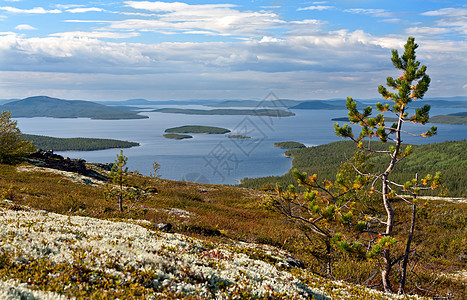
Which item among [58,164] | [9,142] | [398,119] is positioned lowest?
[58,164]

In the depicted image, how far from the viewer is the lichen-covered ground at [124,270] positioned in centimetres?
554

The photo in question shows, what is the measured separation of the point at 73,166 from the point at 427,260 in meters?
43.4

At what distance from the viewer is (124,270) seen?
641 cm

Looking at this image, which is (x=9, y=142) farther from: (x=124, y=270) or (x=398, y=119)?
(x=398, y=119)

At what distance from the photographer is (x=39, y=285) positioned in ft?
17.5

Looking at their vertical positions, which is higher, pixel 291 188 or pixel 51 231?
pixel 291 188

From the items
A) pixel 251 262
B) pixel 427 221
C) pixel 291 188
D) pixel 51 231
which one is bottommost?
pixel 427 221

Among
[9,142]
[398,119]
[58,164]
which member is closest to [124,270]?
[398,119]

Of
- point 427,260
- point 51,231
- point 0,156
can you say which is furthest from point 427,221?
point 0,156

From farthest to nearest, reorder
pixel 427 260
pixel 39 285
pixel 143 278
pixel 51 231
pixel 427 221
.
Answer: pixel 427 221
pixel 427 260
pixel 51 231
pixel 143 278
pixel 39 285

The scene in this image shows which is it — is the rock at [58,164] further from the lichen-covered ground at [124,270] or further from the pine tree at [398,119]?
the pine tree at [398,119]

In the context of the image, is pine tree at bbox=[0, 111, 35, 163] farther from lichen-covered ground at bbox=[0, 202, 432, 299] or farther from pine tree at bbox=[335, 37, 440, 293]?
pine tree at bbox=[335, 37, 440, 293]

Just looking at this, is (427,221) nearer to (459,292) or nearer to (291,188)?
(459,292)

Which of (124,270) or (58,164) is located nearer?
(124,270)
